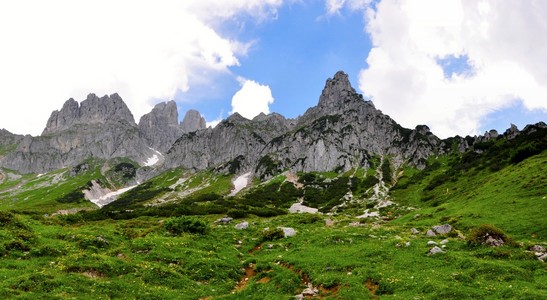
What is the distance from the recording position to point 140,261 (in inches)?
1115

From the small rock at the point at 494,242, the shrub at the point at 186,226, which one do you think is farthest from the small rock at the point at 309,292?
the shrub at the point at 186,226

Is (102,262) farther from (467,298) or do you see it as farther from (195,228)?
(467,298)

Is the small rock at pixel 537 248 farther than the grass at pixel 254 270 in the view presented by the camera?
Yes

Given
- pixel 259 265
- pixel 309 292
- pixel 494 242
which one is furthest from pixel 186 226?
pixel 494 242

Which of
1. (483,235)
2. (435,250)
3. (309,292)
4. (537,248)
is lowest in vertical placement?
(309,292)

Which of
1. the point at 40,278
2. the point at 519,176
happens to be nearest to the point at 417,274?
the point at 40,278

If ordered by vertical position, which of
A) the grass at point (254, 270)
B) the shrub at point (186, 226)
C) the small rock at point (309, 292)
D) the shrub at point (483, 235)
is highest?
the shrub at point (186, 226)

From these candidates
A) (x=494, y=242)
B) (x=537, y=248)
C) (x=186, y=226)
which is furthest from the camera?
(x=186, y=226)

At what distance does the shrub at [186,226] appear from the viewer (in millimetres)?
42250

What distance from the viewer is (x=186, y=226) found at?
139 feet

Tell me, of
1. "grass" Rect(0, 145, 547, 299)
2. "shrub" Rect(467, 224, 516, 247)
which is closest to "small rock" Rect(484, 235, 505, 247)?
"shrub" Rect(467, 224, 516, 247)

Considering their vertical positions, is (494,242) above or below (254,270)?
above

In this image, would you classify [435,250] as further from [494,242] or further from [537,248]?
[537,248]

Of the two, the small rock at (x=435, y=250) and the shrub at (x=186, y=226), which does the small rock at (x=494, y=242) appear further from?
the shrub at (x=186, y=226)
